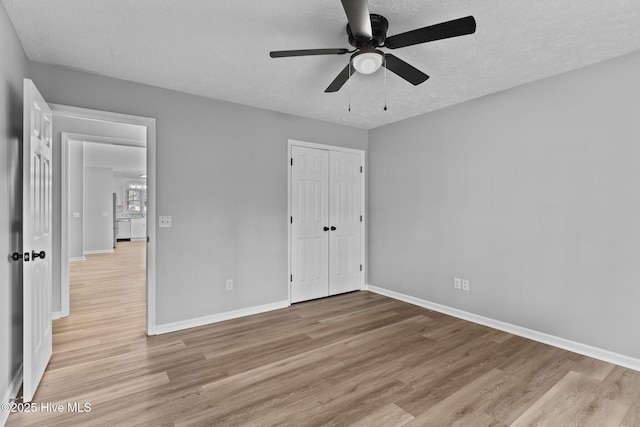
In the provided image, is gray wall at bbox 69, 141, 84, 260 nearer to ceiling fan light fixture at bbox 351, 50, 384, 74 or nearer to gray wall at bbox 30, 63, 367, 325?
gray wall at bbox 30, 63, 367, 325

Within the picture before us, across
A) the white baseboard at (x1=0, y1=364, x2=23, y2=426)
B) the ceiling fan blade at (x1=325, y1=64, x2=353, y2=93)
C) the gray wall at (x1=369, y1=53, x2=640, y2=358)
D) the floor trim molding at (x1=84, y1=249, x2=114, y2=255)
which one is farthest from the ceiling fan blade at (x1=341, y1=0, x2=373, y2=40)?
the floor trim molding at (x1=84, y1=249, x2=114, y2=255)

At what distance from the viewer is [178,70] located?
112 inches

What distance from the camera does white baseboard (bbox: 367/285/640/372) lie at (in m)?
2.56

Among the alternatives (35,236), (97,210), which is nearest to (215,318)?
(35,236)

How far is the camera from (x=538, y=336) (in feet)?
9.93

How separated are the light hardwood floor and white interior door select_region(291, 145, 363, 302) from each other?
85 centimetres

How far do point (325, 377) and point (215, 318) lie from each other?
1685 mm

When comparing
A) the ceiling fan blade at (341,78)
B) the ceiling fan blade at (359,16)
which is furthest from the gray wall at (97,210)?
the ceiling fan blade at (359,16)

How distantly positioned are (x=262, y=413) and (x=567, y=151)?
329 cm

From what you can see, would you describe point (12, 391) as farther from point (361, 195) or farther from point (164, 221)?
point (361, 195)

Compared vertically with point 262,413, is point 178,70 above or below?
above

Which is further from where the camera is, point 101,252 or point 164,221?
point 101,252

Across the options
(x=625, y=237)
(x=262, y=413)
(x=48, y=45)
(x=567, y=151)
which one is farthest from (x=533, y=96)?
(x=48, y=45)

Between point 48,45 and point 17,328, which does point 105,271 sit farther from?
point 48,45
